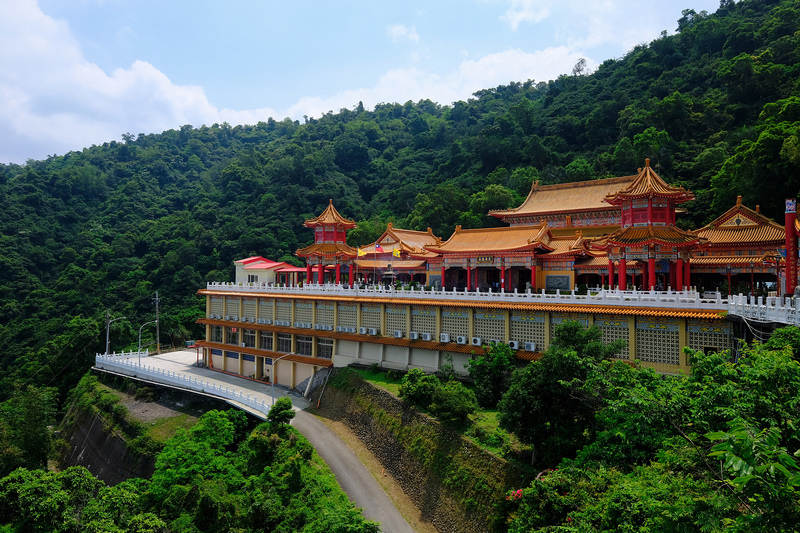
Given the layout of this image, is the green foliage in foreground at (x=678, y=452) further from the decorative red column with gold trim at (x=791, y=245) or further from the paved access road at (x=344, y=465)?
the decorative red column with gold trim at (x=791, y=245)

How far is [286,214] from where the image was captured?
79750mm

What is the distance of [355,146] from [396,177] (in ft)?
47.3

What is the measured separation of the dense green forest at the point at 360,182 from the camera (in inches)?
1833

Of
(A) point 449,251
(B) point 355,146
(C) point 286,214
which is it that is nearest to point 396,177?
(B) point 355,146

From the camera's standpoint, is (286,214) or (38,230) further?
(286,214)

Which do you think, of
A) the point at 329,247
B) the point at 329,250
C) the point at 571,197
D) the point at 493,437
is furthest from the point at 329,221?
the point at 493,437

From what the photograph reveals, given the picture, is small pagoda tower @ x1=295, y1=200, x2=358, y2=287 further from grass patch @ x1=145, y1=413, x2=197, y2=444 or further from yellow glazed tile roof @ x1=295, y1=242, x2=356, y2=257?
grass patch @ x1=145, y1=413, x2=197, y2=444

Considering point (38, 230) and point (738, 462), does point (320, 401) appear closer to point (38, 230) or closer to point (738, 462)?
point (738, 462)

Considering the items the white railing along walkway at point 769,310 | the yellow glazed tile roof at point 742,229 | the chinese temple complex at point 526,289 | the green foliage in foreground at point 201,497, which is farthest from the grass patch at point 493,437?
the yellow glazed tile roof at point 742,229

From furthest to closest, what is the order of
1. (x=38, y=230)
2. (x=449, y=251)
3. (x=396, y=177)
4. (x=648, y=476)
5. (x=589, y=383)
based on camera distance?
(x=396, y=177), (x=38, y=230), (x=449, y=251), (x=589, y=383), (x=648, y=476)

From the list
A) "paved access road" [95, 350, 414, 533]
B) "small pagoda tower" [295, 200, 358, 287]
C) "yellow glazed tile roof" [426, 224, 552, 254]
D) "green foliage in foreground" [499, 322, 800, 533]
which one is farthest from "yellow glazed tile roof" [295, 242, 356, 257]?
"green foliage in foreground" [499, 322, 800, 533]

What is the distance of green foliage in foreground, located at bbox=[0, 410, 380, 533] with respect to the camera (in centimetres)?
1705

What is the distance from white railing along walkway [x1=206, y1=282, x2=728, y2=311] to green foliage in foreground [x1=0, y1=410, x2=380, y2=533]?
10.5 metres

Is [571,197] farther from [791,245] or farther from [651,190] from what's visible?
[791,245]
